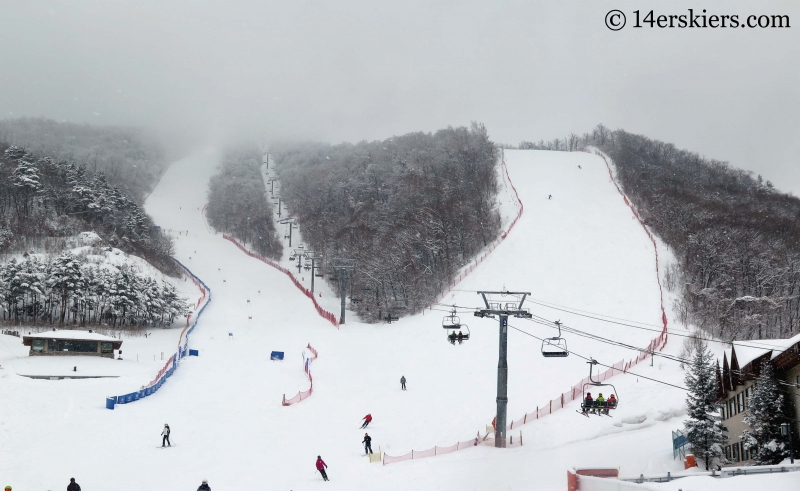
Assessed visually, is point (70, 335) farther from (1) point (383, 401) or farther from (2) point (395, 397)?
(2) point (395, 397)

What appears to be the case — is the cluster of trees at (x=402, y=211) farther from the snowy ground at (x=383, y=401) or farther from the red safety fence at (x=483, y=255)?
the snowy ground at (x=383, y=401)

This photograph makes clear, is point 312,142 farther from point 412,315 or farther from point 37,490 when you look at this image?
point 37,490

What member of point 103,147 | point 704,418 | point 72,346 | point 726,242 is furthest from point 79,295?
point 103,147

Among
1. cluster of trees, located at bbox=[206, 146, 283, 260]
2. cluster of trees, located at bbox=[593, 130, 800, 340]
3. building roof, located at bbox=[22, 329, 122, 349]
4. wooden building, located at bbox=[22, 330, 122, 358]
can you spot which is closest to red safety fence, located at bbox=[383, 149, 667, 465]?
cluster of trees, located at bbox=[593, 130, 800, 340]

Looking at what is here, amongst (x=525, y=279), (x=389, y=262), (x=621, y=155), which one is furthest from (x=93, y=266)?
(x=621, y=155)

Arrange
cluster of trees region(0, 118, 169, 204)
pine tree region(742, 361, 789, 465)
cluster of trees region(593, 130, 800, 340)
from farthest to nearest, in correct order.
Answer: cluster of trees region(0, 118, 169, 204) → cluster of trees region(593, 130, 800, 340) → pine tree region(742, 361, 789, 465)

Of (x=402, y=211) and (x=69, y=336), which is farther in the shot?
(x=402, y=211)

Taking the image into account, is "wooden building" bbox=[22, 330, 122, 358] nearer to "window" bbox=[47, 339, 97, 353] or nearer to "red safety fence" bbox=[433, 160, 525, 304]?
"window" bbox=[47, 339, 97, 353]
